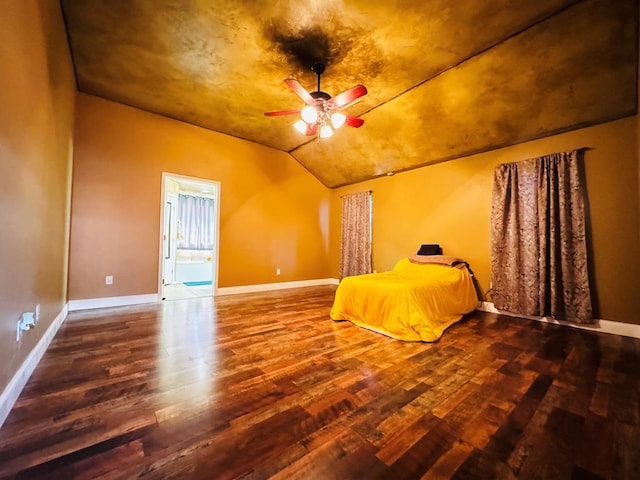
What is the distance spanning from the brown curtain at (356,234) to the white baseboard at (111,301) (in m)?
3.72

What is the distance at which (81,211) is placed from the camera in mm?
3480

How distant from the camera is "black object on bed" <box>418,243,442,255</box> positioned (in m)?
4.19

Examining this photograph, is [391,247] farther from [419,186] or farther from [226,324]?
[226,324]

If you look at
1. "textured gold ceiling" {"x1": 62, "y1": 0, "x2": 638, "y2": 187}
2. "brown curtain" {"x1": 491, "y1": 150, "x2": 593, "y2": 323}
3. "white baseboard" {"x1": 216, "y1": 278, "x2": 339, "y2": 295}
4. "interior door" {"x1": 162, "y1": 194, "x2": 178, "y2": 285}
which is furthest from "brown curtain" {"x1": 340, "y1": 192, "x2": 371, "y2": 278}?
"interior door" {"x1": 162, "y1": 194, "x2": 178, "y2": 285}

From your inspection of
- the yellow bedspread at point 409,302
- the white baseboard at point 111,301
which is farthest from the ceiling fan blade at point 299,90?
the white baseboard at point 111,301

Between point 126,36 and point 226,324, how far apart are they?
3209 mm

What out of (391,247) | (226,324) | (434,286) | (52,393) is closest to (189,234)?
(226,324)

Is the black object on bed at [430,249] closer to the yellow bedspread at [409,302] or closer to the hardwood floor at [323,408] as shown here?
the yellow bedspread at [409,302]

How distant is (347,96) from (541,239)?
300 centimetres

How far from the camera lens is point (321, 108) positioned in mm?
2680

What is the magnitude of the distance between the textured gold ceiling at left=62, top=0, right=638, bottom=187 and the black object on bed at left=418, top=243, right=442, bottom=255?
1538mm

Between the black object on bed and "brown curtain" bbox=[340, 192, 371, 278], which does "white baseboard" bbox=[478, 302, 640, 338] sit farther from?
"brown curtain" bbox=[340, 192, 371, 278]

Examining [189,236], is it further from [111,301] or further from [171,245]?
[111,301]

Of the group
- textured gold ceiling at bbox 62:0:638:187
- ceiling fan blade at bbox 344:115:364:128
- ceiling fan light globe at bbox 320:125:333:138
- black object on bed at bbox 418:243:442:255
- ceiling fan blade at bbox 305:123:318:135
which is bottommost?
black object on bed at bbox 418:243:442:255
